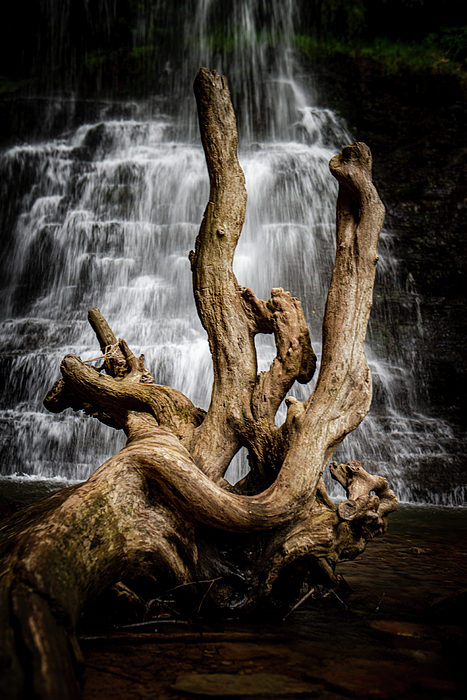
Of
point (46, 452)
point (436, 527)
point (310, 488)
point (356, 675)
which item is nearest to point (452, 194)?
point (436, 527)

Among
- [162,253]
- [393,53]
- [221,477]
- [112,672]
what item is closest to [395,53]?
[393,53]

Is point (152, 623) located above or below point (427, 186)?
below

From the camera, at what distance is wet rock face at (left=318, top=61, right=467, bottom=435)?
11.7 metres

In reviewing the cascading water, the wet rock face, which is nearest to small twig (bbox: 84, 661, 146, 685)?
the cascading water

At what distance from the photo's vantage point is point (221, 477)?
3.30m

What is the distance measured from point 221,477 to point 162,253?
12112 millimetres

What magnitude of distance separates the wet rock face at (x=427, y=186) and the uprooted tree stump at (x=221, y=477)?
8.26m

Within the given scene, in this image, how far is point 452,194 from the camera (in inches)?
543

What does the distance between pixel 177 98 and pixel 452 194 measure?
10.7 metres

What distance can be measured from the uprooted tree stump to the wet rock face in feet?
27.1

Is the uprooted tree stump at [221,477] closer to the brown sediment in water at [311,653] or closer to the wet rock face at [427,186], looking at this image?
the brown sediment in water at [311,653]

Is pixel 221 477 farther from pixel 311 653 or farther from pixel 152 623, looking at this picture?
pixel 311 653

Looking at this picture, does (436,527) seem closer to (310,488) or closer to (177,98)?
(310,488)

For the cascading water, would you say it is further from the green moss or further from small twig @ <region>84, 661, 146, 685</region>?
small twig @ <region>84, 661, 146, 685</region>
